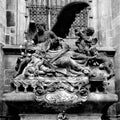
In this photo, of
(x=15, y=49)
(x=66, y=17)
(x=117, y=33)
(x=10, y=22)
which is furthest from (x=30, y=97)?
(x=117, y=33)

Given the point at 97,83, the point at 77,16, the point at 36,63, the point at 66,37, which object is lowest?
the point at 97,83

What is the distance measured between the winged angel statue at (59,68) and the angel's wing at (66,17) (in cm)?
17

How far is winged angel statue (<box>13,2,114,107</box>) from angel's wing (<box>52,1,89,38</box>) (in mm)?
171

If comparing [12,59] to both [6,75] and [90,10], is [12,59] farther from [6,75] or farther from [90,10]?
[90,10]

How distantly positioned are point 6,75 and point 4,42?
96 cm

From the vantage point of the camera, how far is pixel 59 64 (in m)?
8.10

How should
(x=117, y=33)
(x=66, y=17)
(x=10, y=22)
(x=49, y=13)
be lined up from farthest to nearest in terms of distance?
(x=49, y=13), (x=10, y=22), (x=117, y=33), (x=66, y=17)

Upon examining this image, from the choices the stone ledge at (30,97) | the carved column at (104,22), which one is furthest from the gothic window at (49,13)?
the stone ledge at (30,97)

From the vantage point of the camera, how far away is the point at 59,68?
320 inches

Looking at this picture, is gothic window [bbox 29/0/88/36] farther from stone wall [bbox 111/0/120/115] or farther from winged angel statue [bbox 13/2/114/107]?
winged angel statue [bbox 13/2/114/107]

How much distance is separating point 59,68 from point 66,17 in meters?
1.96

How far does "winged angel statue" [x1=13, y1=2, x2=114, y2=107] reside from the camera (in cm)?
758

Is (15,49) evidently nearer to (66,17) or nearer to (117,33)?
(66,17)

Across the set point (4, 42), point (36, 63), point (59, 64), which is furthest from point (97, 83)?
point (4, 42)
